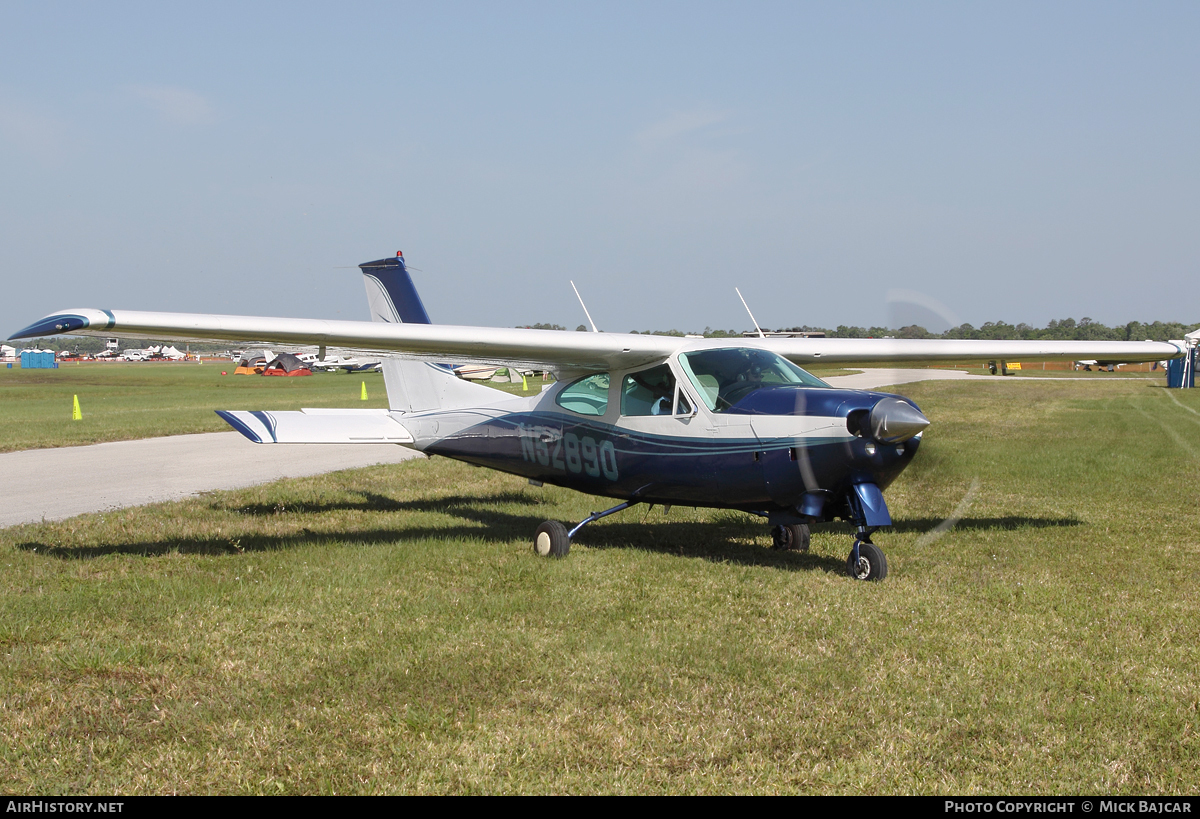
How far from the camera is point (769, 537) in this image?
9.70m

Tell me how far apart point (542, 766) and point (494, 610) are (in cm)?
257

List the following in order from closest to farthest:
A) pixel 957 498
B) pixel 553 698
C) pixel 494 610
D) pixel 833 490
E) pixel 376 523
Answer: pixel 553 698 → pixel 494 610 → pixel 833 490 → pixel 376 523 → pixel 957 498

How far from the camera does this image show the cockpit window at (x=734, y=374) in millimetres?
7867

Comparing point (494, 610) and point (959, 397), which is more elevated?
point (494, 610)

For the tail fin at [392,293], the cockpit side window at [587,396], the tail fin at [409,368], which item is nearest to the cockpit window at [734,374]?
the cockpit side window at [587,396]

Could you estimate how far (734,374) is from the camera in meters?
8.06

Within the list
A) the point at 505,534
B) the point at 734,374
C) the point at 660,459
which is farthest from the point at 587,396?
the point at 505,534

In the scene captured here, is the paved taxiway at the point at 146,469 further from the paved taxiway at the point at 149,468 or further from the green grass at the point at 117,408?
the green grass at the point at 117,408

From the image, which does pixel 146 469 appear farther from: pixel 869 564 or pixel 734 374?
pixel 869 564

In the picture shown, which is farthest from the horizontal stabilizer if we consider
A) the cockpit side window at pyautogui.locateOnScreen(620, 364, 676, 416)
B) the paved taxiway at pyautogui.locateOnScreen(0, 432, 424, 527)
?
the cockpit side window at pyautogui.locateOnScreen(620, 364, 676, 416)

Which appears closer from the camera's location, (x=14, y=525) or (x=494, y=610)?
(x=494, y=610)

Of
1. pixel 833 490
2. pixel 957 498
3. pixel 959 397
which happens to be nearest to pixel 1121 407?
pixel 959 397

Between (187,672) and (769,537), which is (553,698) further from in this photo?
(769,537)

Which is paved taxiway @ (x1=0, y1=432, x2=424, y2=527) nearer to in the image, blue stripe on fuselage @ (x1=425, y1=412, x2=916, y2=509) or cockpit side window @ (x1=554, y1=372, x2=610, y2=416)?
blue stripe on fuselage @ (x1=425, y1=412, x2=916, y2=509)
